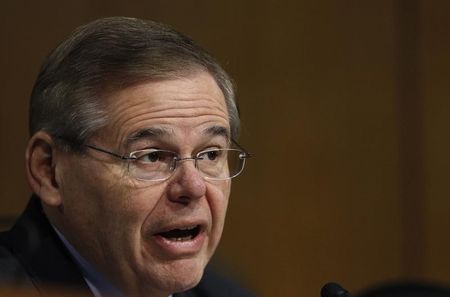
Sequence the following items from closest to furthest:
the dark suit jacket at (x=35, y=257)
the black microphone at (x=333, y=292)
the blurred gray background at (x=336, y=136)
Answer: the black microphone at (x=333, y=292) < the dark suit jacket at (x=35, y=257) < the blurred gray background at (x=336, y=136)

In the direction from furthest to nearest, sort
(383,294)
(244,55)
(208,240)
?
(244,55) → (208,240) → (383,294)

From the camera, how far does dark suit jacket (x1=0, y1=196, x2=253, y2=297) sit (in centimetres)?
174

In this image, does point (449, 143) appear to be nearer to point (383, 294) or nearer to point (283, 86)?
point (283, 86)

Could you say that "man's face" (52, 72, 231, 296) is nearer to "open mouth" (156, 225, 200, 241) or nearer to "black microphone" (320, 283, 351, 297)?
"open mouth" (156, 225, 200, 241)

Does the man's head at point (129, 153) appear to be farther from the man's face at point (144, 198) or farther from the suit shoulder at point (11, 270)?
the suit shoulder at point (11, 270)

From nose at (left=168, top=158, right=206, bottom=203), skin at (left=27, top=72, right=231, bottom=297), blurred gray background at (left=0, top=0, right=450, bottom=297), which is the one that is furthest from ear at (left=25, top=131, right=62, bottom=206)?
blurred gray background at (left=0, top=0, right=450, bottom=297)

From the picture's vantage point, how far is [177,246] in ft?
5.75

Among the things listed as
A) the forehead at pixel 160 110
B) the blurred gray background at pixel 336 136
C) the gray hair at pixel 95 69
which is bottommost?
the blurred gray background at pixel 336 136

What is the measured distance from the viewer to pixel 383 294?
1.67 m

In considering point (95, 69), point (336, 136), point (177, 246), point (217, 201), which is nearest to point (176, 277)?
point (177, 246)

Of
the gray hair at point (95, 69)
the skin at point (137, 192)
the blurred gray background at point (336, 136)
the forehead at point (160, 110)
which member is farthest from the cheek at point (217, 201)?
the blurred gray background at point (336, 136)

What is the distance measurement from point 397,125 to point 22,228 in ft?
6.22

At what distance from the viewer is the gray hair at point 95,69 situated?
1741 mm

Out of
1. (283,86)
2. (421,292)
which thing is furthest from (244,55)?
(421,292)
